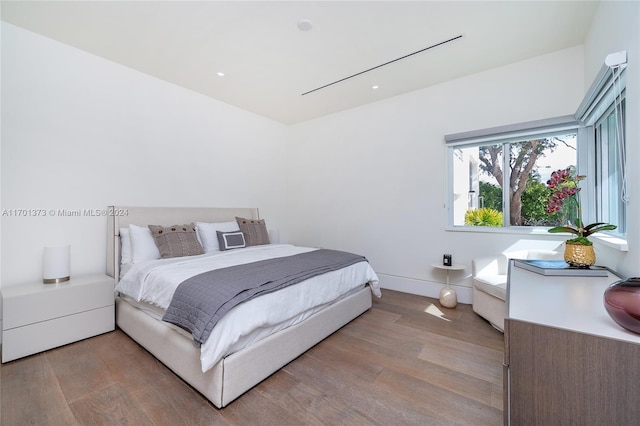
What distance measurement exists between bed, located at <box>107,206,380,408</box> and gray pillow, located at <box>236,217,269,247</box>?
453mm

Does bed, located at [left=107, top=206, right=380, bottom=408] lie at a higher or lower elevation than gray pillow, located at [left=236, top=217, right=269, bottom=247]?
lower

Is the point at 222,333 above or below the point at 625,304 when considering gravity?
below

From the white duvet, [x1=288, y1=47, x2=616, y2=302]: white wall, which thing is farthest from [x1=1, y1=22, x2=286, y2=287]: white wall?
[x1=288, y1=47, x2=616, y2=302]: white wall

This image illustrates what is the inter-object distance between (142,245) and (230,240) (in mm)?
947

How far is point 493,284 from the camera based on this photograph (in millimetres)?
2588

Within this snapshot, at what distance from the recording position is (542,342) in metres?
0.81

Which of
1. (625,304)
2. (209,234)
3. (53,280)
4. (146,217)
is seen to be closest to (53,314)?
(53,280)

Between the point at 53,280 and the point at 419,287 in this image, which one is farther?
the point at 419,287

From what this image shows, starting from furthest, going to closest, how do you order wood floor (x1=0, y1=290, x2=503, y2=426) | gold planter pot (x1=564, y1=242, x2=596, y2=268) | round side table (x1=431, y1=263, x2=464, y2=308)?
round side table (x1=431, y1=263, x2=464, y2=308), gold planter pot (x1=564, y1=242, x2=596, y2=268), wood floor (x1=0, y1=290, x2=503, y2=426)

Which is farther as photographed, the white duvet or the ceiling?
the ceiling

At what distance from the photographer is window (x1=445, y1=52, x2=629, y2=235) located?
2137mm

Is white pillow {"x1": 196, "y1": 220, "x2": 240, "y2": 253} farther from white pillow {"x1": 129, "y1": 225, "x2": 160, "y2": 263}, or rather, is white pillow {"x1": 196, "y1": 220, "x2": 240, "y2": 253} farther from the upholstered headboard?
white pillow {"x1": 129, "y1": 225, "x2": 160, "y2": 263}

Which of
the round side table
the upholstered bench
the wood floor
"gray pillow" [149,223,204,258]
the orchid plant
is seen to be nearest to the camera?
the wood floor

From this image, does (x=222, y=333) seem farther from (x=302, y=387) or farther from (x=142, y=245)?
(x=142, y=245)
